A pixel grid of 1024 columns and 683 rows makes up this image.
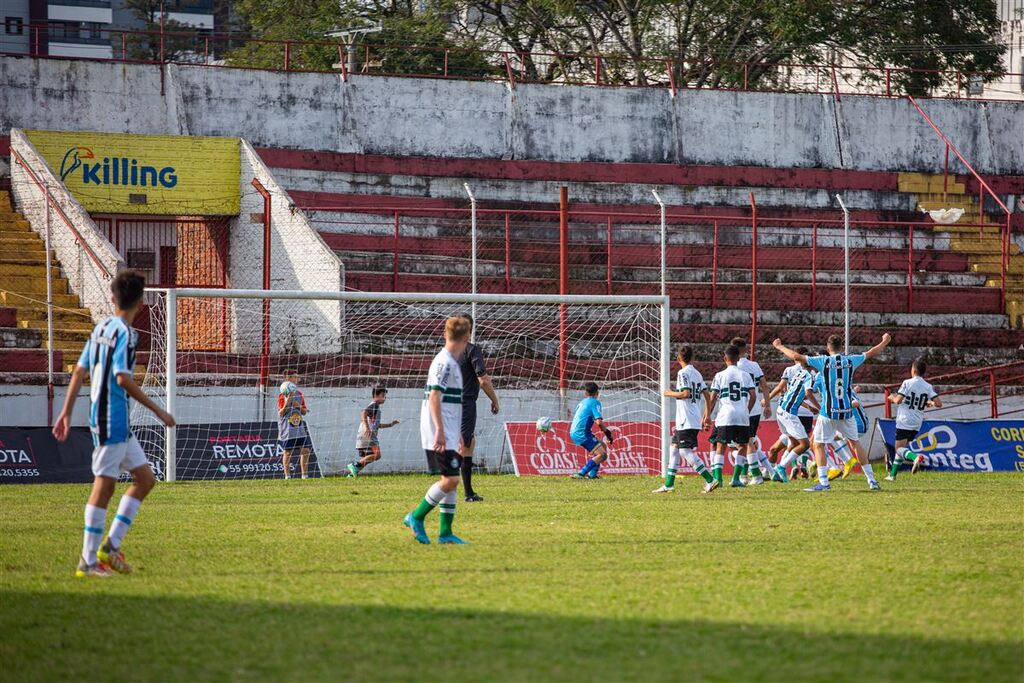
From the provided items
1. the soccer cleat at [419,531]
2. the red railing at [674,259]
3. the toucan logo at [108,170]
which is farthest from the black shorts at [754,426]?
the toucan logo at [108,170]

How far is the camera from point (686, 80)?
117 feet

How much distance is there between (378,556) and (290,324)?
12.9m

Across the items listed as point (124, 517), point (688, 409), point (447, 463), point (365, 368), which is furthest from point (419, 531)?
point (365, 368)

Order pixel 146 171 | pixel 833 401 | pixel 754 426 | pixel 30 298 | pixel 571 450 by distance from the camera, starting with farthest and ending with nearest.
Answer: pixel 146 171 < pixel 571 450 < pixel 30 298 < pixel 754 426 < pixel 833 401

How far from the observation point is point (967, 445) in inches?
820

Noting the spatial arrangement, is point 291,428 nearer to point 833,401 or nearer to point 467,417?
point 467,417

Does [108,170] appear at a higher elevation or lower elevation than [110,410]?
higher

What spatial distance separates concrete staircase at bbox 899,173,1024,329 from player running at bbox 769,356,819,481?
841cm

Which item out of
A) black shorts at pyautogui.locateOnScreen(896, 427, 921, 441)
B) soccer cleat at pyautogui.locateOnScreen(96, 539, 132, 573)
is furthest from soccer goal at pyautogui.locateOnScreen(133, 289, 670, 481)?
soccer cleat at pyautogui.locateOnScreen(96, 539, 132, 573)

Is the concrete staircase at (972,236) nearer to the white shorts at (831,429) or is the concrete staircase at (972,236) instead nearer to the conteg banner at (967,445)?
the conteg banner at (967,445)

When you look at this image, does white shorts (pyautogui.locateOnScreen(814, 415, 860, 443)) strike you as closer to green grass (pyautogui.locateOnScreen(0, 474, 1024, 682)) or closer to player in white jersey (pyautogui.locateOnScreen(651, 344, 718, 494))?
player in white jersey (pyautogui.locateOnScreen(651, 344, 718, 494))

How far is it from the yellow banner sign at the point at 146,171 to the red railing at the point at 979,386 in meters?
13.3

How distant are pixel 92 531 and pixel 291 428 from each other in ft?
35.9

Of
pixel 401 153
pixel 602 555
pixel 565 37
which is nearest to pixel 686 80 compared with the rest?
pixel 565 37
